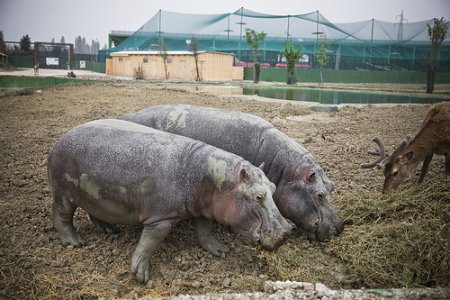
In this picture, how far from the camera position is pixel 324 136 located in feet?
31.8

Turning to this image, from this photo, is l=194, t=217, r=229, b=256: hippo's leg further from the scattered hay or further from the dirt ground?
the scattered hay

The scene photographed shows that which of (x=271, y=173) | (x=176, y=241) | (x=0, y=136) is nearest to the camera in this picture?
(x=176, y=241)

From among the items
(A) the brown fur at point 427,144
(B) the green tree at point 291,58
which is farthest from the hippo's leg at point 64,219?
(B) the green tree at point 291,58

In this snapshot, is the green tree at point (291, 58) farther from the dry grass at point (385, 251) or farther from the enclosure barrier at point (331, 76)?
the dry grass at point (385, 251)

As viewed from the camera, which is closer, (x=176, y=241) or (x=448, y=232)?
(x=448, y=232)

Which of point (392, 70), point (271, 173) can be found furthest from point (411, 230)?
point (392, 70)

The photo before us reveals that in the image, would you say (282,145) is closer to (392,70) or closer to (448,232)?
(448,232)

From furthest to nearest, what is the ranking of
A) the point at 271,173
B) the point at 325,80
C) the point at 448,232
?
the point at 325,80 → the point at 271,173 → the point at 448,232

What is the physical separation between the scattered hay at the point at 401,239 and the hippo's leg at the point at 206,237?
1.13 metres


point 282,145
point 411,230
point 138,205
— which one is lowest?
point 411,230

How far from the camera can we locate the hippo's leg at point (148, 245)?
3.82 meters

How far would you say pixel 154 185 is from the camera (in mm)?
3922

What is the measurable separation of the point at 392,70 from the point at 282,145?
41.6 meters

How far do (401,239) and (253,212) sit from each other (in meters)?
1.63
